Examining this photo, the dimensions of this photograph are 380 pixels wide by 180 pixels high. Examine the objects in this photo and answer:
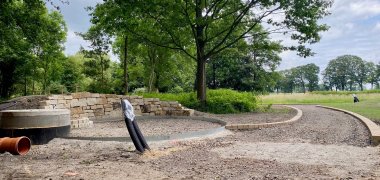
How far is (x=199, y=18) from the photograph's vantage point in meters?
14.7

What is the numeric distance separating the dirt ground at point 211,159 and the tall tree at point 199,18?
7.75 m

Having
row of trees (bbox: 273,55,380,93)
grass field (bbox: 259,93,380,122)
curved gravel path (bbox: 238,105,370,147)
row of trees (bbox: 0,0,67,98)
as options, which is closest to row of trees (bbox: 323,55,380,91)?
row of trees (bbox: 273,55,380,93)

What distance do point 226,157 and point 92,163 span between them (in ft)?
7.49

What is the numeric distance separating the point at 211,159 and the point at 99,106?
7800 millimetres

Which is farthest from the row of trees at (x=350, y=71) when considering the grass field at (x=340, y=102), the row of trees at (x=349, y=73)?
the grass field at (x=340, y=102)

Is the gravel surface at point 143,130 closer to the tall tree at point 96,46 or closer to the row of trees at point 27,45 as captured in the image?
the row of trees at point 27,45

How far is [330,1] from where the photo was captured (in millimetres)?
15375

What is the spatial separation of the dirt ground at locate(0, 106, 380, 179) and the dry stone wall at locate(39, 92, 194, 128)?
366 centimetres

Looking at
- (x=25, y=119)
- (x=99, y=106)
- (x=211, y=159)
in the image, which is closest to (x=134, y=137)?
(x=211, y=159)

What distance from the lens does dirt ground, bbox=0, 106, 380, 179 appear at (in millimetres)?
4633

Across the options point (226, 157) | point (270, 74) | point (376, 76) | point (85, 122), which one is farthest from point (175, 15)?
point (376, 76)

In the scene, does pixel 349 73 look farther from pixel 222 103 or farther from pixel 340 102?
pixel 222 103

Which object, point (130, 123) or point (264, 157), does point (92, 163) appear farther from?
point (264, 157)

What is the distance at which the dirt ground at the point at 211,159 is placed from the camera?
4.63m
